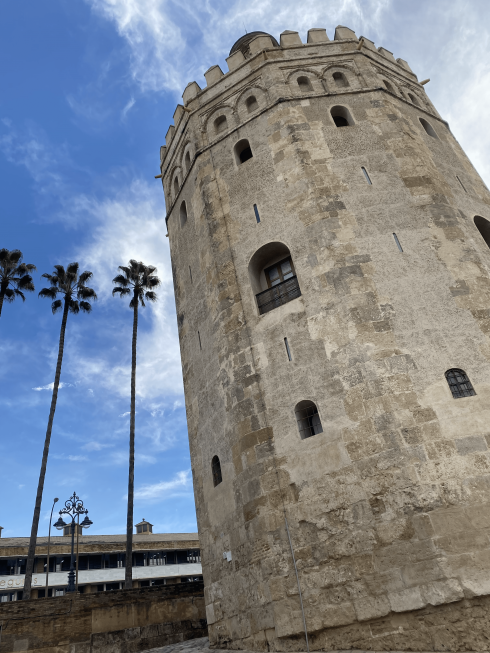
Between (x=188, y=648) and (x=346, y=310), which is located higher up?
(x=346, y=310)

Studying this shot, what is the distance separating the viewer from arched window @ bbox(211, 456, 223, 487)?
13.5m

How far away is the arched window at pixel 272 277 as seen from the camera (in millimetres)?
13359

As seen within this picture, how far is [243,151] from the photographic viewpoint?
55.5 ft

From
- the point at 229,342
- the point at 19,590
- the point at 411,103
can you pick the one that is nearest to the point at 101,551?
the point at 19,590

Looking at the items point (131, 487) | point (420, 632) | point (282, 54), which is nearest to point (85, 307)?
point (131, 487)

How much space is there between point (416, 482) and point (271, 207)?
8.30 meters

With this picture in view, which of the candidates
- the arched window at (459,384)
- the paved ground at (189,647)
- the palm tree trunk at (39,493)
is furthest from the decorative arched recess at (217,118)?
the paved ground at (189,647)

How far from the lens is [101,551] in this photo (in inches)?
1447

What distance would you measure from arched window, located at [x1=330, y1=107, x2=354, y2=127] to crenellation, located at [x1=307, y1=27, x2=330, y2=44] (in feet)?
13.6

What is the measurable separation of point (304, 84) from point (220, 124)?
3.20 meters

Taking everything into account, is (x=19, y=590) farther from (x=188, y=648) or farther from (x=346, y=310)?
(x=346, y=310)

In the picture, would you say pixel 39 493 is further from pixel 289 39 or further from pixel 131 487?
pixel 289 39

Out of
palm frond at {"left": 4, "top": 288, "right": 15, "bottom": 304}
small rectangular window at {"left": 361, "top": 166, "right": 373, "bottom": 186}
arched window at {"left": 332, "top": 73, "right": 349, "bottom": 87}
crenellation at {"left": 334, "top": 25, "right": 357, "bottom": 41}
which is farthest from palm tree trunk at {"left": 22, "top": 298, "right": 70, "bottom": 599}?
crenellation at {"left": 334, "top": 25, "right": 357, "bottom": 41}

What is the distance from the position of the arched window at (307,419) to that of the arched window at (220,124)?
10769mm
